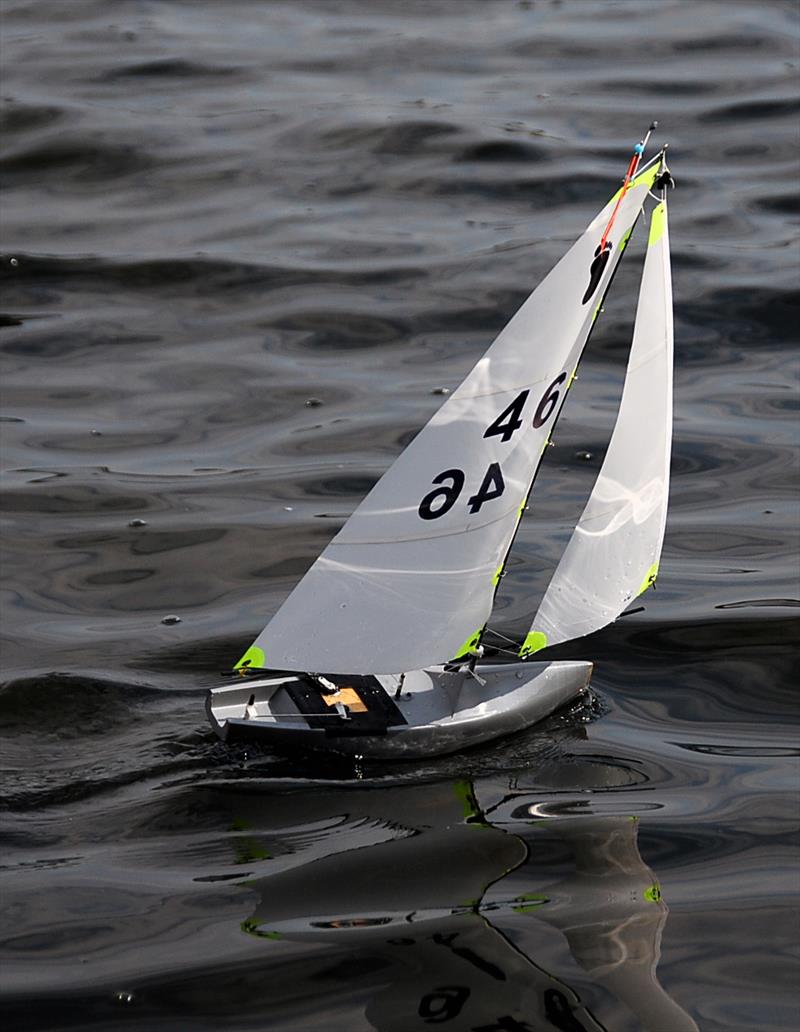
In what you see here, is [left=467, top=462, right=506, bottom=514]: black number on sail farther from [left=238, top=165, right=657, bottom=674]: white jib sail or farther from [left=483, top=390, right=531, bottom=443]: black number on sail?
[left=483, top=390, right=531, bottom=443]: black number on sail

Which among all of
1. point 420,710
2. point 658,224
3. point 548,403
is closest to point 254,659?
point 420,710

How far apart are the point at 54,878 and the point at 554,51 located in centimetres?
Result: 2612

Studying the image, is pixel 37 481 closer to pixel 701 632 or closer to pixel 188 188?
pixel 701 632

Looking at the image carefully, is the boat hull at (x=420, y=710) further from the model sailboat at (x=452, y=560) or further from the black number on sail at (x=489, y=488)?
the black number on sail at (x=489, y=488)

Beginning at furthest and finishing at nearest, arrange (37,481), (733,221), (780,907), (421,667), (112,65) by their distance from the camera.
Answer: (112,65), (733,221), (37,481), (421,667), (780,907)

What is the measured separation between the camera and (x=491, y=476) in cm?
1271

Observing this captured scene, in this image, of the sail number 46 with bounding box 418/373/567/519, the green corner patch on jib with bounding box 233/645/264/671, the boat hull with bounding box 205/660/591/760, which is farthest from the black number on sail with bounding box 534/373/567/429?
the green corner patch on jib with bounding box 233/645/264/671

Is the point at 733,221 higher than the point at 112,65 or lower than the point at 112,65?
lower

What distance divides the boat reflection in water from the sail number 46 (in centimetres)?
220

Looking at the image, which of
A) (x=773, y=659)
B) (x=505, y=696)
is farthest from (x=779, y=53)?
(x=505, y=696)

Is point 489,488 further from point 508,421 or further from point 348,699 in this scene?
point 348,699

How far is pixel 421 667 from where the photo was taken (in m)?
12.7

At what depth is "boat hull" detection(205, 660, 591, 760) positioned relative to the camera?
1240cm

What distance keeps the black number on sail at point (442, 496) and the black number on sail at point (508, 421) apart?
413 mm
